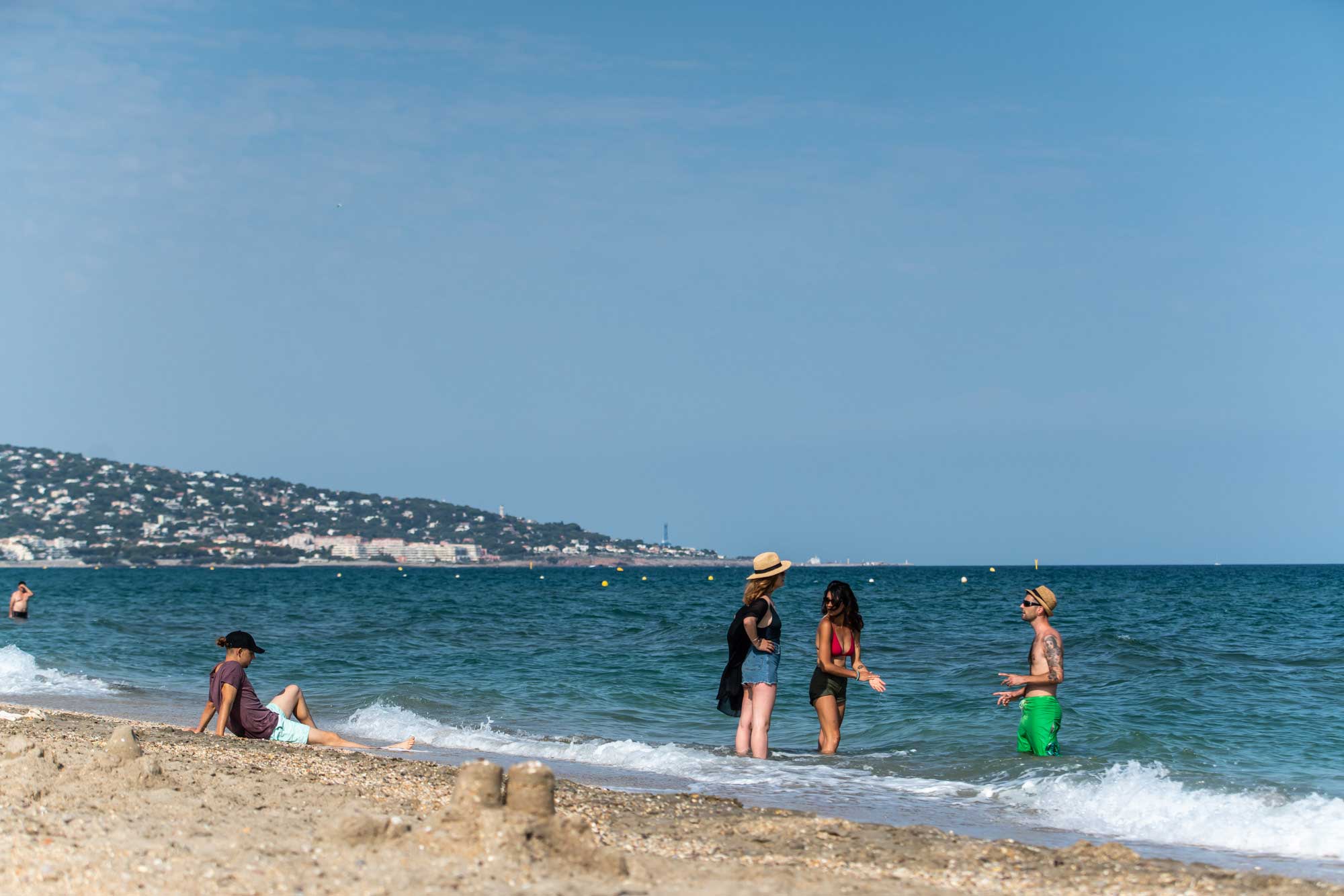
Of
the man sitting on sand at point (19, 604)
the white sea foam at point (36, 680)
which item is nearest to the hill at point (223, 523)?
the man sitting on sand at point (19, 604)

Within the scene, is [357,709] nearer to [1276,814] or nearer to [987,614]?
[1276,814]

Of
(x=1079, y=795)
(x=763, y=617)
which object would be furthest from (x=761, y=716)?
(x=1079, y=795)

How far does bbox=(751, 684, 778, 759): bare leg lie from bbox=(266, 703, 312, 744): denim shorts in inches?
142

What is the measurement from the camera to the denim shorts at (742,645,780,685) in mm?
9017

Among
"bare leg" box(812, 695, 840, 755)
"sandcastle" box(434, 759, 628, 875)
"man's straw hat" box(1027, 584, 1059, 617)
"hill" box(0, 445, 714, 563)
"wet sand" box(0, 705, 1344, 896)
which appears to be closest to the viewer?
"wet sand" box(0, 705, 1344, 896)

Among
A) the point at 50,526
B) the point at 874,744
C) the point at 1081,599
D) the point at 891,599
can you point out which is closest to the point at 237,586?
Answer: the point at 891,599

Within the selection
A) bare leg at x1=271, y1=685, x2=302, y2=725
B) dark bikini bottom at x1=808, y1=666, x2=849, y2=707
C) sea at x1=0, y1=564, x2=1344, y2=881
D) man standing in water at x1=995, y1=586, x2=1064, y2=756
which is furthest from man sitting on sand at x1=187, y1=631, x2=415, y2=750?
man standing in water at x1=995, y1=586, x2=1064, y2=756

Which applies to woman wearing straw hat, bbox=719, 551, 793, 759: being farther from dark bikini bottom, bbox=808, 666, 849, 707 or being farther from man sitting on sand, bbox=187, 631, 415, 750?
man sitting on sand, bbox=187, 631, 415, 750

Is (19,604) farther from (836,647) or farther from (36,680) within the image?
(836,647)

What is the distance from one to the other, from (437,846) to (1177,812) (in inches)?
198

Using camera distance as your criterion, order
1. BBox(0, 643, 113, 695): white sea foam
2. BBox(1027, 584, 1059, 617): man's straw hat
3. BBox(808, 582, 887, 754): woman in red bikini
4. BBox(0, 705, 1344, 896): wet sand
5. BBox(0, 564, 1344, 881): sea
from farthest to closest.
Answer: BBox(0, 643, 113, 695): white sea foam < BBox(808, 582, 887, 754): woman in red bikini < BBox(1027, 584, 1059, 617): man's straw hat < BBox(0, 564, 1344, 881): sea < BBox(0, 705, 1344, 896): wet sand

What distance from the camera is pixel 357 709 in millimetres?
13234

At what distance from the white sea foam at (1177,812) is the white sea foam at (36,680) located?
1174cm

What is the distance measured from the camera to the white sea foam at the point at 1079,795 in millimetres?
6957
